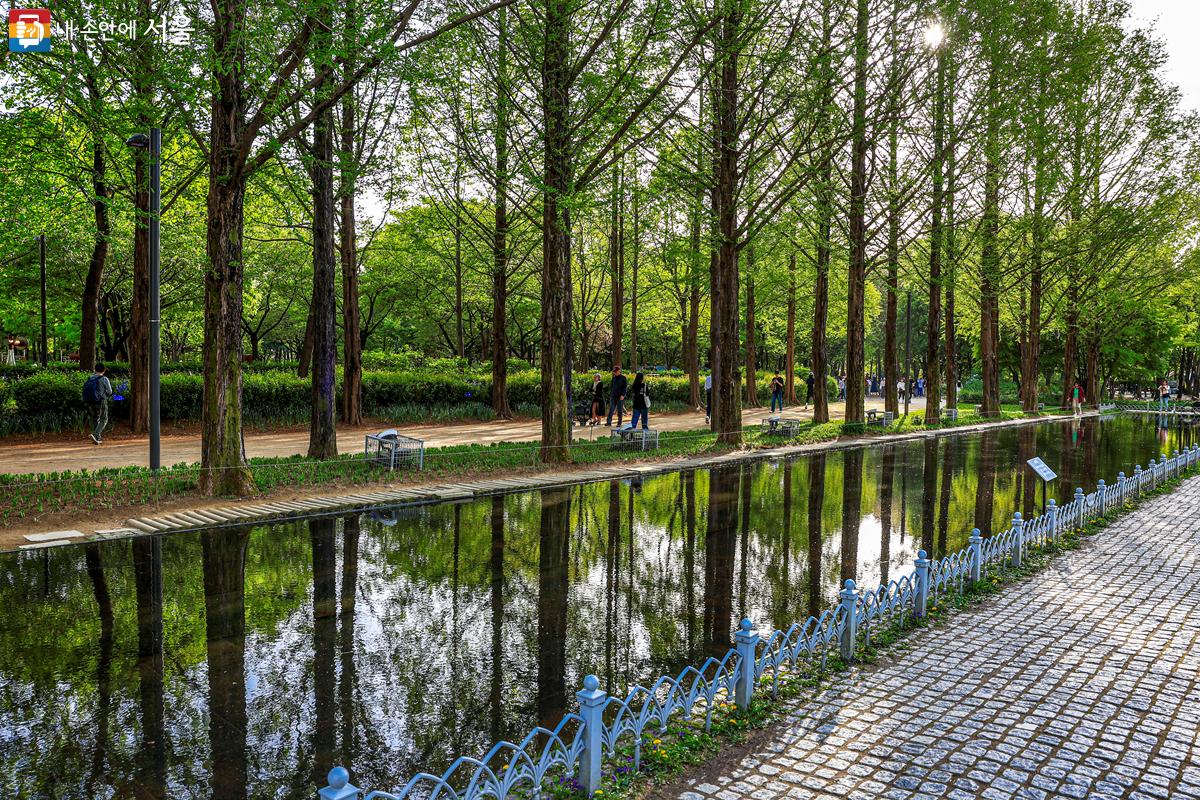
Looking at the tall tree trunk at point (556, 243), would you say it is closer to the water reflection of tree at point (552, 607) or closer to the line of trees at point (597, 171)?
the line of trees at point (597, 171)

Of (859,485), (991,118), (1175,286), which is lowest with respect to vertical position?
(859,485)

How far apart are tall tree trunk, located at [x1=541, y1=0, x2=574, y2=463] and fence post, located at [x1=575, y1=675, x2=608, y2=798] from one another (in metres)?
12.4

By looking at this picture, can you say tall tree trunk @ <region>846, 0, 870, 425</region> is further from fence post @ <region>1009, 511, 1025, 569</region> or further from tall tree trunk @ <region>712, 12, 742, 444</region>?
fence post @ <region>1009, 511, 1025, 569</region>

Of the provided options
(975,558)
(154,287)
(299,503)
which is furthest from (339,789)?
(154,287)

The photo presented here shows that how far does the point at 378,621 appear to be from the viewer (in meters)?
7.05

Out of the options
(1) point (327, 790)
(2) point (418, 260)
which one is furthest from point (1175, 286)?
(1) point (327, 790)

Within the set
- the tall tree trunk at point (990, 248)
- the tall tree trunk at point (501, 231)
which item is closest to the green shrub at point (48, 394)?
the tall tree trunk at point (501, 231)

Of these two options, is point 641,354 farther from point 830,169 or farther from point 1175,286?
point 830,169

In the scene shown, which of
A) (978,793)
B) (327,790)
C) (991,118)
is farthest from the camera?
(991,118)

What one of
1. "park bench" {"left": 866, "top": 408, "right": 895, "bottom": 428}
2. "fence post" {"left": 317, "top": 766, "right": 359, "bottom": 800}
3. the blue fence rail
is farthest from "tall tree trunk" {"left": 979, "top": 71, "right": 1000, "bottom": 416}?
"fence post" {"left": 317, "top": 766, "right": 359, "bottom": 800}

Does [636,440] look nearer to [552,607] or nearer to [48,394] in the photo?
[552,607]

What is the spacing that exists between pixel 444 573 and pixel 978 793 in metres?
5.87

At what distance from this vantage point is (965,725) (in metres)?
5.18

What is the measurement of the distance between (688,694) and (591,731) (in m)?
1.12
